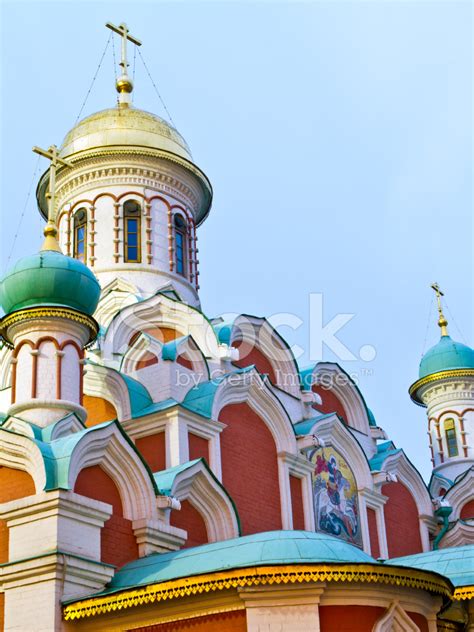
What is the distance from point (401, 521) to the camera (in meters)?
14.6

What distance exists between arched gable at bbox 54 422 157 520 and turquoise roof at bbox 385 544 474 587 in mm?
2454

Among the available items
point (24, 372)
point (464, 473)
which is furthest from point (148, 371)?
point (464, 473)

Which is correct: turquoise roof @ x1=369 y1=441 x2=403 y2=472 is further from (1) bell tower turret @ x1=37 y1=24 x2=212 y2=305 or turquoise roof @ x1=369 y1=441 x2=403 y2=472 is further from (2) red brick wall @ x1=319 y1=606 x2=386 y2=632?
(2) red brick wall @ x1=319 y1=606 x2=386 y2=632

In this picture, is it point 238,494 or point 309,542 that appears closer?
point 309,542

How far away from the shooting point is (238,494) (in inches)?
459

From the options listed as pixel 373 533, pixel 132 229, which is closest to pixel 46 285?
pixel 132 229

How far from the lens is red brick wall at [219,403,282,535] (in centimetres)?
1167

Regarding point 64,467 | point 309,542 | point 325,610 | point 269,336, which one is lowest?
point 325,610

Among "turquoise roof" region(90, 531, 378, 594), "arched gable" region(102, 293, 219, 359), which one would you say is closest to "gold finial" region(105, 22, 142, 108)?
"arched gable" region(102, 293, 219, 359)

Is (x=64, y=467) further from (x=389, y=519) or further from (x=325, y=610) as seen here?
(x=389, y=519)

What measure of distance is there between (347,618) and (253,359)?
19.2 feet

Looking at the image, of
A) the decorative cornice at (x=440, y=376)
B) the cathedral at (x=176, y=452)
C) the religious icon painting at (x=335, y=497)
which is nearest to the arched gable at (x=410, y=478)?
the cathedral at (x=176, y=452)

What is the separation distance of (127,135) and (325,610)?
30.7ft

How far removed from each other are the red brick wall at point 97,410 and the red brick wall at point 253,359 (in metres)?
2.14
